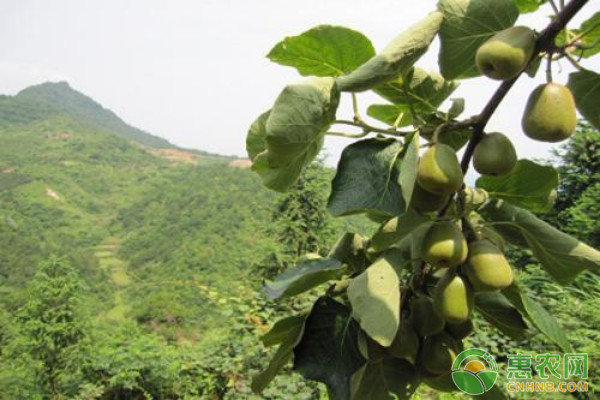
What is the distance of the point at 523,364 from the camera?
4.87 ft

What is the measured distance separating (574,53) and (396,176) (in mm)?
316

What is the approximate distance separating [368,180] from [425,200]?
0.29 feet

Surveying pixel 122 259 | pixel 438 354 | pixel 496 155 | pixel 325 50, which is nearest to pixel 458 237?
pixel 496 155

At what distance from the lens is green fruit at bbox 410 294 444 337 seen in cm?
80

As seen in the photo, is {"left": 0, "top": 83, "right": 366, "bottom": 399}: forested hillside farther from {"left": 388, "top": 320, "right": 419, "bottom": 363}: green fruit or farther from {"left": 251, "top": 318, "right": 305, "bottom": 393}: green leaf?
{"left": 388, "top": 320, "right": 419, "bottom": 363}: green fruit

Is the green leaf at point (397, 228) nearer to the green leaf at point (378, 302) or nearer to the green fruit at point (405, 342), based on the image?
the green leaf at point (378, 302)

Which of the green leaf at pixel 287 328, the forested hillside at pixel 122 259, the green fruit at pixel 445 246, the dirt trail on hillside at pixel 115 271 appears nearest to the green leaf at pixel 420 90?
the green fruit at pixel 445 246

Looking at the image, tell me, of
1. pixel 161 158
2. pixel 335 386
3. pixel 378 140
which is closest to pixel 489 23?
pixel 378 140

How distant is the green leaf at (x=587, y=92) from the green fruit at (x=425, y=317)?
38 cm

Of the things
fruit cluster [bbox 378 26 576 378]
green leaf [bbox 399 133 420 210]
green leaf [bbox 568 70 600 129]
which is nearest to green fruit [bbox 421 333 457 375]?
fruit cluster [bbox 378 26 576 378]

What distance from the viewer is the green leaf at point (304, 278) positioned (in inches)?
35.5

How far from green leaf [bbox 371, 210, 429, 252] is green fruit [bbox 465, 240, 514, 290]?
0.10 m

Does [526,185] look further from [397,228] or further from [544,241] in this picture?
[397,228]

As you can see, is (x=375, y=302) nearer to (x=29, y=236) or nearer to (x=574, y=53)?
(x=574, y=53)
